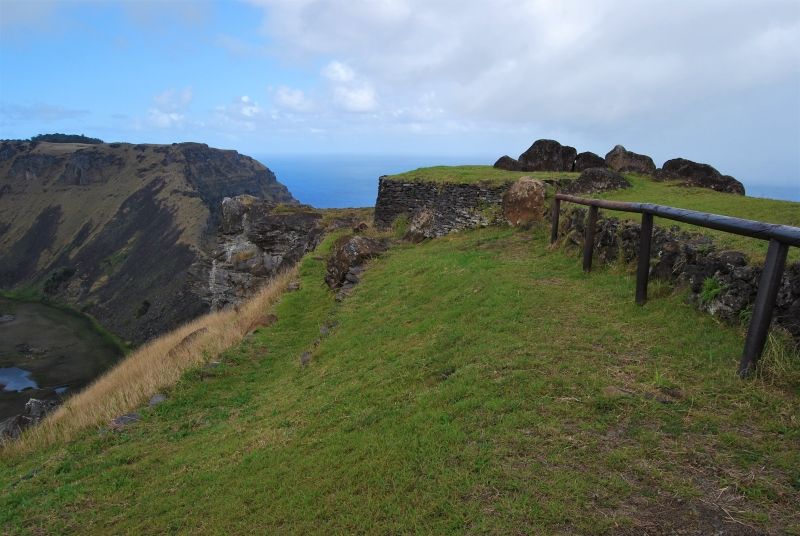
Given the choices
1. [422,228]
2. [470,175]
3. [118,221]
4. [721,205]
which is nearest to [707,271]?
[721,205]

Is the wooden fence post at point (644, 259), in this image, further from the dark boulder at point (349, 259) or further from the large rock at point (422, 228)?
the large rock at point (422, 228)

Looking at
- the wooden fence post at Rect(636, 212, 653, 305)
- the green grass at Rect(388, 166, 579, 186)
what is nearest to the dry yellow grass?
the green grass at Rect(388, 166, 579, 186)

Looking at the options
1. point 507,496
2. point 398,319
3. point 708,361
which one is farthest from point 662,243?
point 507,496

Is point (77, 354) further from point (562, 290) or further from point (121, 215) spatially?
point (562, 290)

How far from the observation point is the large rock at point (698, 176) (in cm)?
1421

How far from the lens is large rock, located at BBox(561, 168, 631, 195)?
49.7 ft

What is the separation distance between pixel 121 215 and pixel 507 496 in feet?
509

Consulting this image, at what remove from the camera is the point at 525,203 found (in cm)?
1488

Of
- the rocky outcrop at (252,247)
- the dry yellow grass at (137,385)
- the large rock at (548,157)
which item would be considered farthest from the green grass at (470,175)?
the dry yellow grass at (137,385)

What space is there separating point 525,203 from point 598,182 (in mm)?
2445

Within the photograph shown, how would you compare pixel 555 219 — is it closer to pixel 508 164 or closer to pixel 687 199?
pixel 687 199

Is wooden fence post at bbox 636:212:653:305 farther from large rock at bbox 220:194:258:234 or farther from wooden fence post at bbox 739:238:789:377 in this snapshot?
large rock at bbox 220:194:258:234

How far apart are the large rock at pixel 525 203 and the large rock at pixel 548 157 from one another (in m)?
5.30

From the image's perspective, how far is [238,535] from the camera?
448cm
